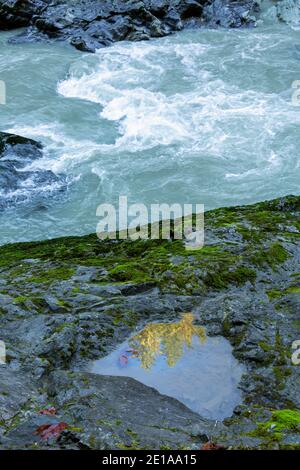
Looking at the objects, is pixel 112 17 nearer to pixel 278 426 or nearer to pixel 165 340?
pixel 165 340

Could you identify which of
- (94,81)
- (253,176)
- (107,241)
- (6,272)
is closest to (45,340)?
(6,272)

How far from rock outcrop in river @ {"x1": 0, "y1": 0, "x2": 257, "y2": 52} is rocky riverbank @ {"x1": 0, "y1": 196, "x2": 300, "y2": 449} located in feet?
57.9

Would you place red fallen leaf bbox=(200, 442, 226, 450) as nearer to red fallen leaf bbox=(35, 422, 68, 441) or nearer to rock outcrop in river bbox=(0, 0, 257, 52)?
red fallen leaf bbox=(35, 422, 68, 441)

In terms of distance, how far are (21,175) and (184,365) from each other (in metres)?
9.34

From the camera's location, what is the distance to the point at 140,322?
5.66 metres

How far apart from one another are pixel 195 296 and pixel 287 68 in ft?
49.2

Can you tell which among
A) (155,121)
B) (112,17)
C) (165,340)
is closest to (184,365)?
(165,340)

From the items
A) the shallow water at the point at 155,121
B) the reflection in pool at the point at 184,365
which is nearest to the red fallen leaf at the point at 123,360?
the reflection in pool at the point at 184,365

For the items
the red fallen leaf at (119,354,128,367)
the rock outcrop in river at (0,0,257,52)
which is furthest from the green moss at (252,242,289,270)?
the rock outcrop in river at (0,0,257,52)

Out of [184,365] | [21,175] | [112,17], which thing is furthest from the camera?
[112,17]

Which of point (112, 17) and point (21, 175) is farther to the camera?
point (112, 17)

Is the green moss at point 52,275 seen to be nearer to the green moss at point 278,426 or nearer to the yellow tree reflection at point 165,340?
the yellow tree reflection at point 165,340

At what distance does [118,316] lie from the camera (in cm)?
571

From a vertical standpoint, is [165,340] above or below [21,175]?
above
